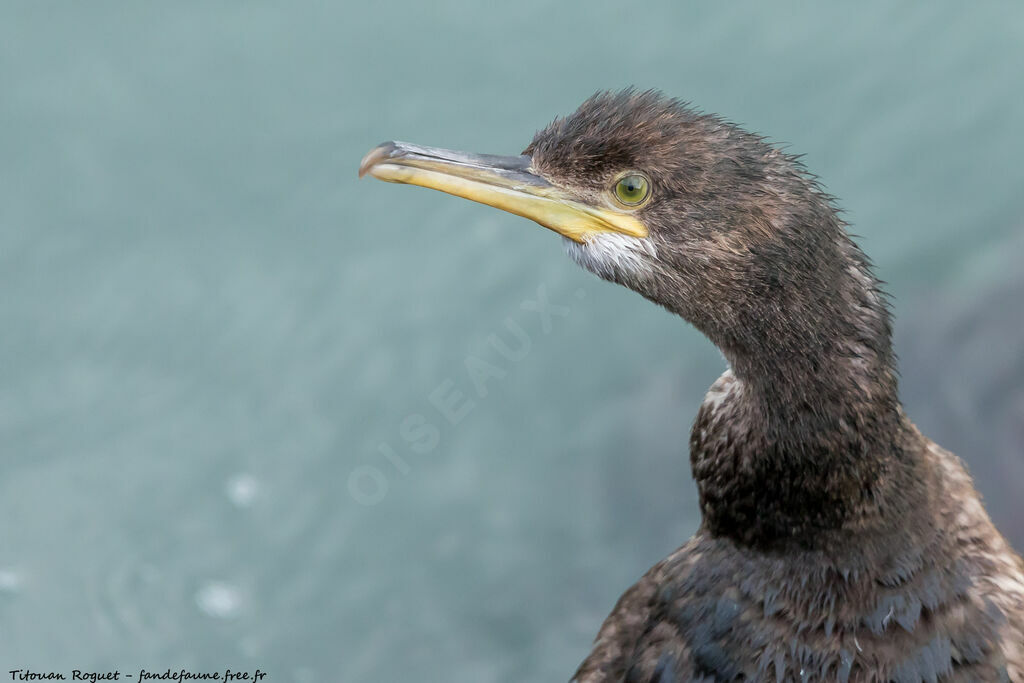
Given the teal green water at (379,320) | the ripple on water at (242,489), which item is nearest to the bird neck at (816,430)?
the teal green water at (379,320)

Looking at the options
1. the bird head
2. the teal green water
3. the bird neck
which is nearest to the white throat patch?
the bird head

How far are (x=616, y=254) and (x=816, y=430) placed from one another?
66 centimetres

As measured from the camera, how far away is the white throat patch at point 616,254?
113 inches

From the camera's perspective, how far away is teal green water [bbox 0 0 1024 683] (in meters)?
5.14

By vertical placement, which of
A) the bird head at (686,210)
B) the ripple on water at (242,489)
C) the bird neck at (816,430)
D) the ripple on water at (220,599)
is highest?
the ripple on water at (242,489)

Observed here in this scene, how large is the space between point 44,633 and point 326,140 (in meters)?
2.83

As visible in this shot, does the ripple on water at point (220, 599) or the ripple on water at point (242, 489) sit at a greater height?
the ripple on water at point (242, 489)

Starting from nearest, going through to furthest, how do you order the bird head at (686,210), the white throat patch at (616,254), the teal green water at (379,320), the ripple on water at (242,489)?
the bird head at (686,210) → the white throat patch at (616,254) → the teal green water at (379,320) → the ripple on water at (242,489)

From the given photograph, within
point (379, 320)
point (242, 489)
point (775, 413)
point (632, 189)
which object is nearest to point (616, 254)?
point (632, 189)

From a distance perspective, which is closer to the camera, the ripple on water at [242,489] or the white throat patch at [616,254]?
the white throat patch at [616,254]

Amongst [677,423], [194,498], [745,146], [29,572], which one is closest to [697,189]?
[745,146]

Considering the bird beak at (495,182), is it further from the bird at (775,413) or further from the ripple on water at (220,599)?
the ripple on water at (220,599)

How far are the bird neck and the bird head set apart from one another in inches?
0.5

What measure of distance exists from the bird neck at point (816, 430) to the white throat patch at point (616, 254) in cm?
30
